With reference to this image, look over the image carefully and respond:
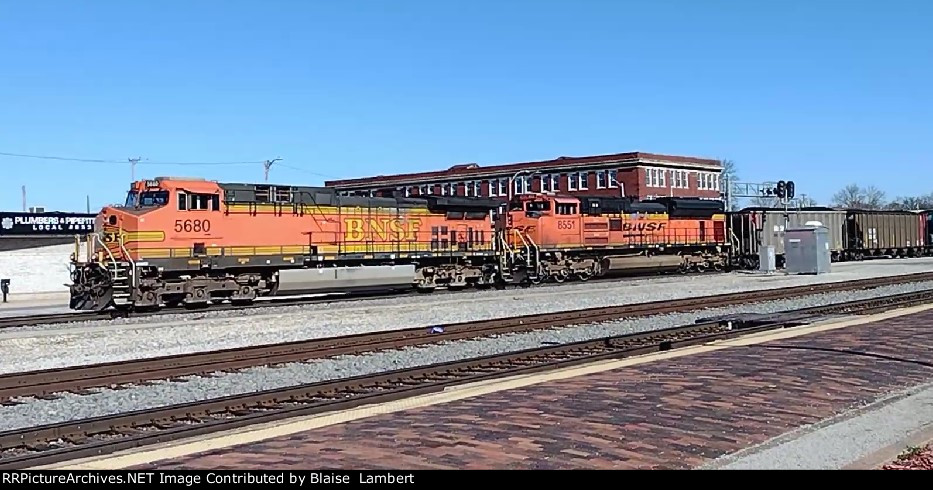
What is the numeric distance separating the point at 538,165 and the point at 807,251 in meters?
50.8

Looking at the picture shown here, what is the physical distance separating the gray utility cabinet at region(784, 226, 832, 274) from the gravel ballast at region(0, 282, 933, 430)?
62.1 feet

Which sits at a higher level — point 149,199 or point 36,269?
point 149,199

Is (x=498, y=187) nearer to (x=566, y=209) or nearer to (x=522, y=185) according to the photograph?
(x=522, y=185)

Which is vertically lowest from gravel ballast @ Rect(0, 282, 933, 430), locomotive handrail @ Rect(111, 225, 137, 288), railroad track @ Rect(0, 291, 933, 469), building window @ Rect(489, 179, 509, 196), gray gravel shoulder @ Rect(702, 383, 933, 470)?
gravel ballast @ Rect(0, 282, 933, 430)

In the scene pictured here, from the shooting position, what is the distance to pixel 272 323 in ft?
61.7

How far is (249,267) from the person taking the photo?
24.0m

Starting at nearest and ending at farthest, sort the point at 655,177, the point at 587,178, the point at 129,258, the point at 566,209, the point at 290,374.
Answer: the point at 290,374, the point at 129,258, the point at 566,209, the point at 655,177, the point at 587,178

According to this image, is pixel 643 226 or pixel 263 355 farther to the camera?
pixel 643 226

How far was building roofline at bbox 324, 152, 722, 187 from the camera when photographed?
79688mm

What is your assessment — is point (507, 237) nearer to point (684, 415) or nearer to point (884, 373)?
point (884, 373)

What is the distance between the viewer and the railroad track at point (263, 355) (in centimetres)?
1100

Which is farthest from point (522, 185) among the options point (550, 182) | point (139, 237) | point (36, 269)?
point (139, 237)

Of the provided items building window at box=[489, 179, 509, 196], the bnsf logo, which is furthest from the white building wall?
building window at box=[489, 179, 509, 196]

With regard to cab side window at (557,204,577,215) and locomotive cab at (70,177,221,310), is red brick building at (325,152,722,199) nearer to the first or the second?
cab side window at (557,204,577,215)
